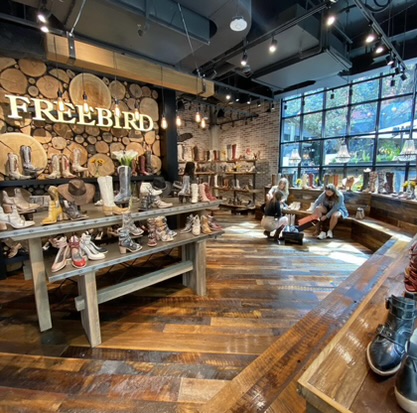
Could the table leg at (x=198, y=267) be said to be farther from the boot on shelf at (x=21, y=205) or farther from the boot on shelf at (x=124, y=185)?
the boot on shelf at (x=21, y=205)

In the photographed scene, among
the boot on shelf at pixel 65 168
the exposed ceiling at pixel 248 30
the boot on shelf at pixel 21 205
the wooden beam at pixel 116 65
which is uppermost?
the exposed ceiling at pixel 248 30

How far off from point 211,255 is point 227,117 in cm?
712

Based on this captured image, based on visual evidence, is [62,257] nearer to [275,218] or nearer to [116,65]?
[116,65]

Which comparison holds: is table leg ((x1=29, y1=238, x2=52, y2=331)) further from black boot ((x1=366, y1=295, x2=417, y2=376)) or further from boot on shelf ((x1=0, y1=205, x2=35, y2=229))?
black boot ((x1=366, y1=295, x2=417, y2=376))

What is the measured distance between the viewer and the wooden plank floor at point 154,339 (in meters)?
1.59

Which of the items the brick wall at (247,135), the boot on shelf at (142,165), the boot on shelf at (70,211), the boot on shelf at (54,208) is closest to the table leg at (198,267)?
the boot on shelf at (70,211)

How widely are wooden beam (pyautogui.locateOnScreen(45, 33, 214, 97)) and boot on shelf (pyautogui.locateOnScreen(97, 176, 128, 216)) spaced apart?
2.37m

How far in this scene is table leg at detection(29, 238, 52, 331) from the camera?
82.9 inches

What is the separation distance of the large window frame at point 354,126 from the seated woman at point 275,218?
266 cm

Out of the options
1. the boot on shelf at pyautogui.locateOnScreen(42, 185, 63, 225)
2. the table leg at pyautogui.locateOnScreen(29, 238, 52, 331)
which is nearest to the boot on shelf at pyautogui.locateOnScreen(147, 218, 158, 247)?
the boot on shelf at pyautogui.locateOnScreen(42, 185, 63, 225)

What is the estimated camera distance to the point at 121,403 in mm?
1524

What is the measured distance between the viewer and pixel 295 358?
1.61 metres

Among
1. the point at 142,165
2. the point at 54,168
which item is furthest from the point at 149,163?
the point at 54,168

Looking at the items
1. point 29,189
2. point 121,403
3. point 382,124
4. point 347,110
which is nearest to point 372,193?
point 382,124
